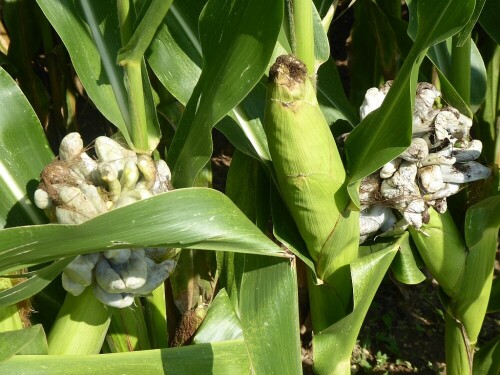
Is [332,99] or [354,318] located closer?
[354,318]

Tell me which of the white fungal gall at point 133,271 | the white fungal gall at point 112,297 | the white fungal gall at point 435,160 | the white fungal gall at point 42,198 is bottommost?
the white fungal gall at point 112,297

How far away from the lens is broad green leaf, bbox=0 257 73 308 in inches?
37.4

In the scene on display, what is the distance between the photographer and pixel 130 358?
110 centimetres

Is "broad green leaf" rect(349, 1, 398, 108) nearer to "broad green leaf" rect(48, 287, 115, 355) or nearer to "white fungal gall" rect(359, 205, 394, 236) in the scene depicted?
"white fungal gall" rect(359, 205, 394, 236)

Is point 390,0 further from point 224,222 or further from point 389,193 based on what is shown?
point 224,222

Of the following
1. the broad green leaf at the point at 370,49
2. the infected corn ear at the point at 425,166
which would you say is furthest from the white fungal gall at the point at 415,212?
the broad green leaf at the point at 370,49

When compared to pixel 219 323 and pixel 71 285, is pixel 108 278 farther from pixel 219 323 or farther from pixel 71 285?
pixel 219 323

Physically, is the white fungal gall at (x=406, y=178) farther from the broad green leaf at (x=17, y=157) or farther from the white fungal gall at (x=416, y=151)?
the broad green leaf at (x=17, y=157)

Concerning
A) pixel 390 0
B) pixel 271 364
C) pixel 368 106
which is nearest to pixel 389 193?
pixel 368 106

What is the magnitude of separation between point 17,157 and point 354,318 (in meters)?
0.73

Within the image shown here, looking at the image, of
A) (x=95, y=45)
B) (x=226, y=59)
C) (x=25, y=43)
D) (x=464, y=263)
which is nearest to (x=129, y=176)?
(x=226, y=59)

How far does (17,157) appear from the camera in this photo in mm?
1281

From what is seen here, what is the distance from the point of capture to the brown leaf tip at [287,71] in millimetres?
1085

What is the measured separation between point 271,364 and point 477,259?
0.58 m
